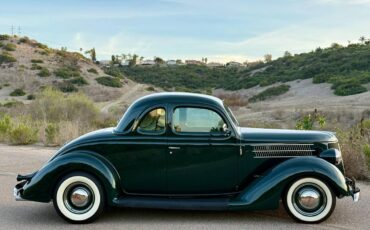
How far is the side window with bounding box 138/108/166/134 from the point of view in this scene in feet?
22.3

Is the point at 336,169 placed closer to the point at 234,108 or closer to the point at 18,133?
the point at 18,133

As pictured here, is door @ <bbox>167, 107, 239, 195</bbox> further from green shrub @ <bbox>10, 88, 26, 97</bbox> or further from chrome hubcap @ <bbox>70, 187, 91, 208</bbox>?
green shrub @ <bbox>10, 88, 26, 97</bbox>

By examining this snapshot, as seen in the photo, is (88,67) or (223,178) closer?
(223,178)

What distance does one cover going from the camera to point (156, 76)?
9094 cm

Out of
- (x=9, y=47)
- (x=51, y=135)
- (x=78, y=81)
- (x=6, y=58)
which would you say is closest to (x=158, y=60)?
(x=9, y=47)

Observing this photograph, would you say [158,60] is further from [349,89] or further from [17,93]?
[349,89]

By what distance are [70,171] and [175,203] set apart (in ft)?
4.86

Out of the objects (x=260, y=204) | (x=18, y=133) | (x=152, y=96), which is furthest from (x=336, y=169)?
(x=18, y=133)

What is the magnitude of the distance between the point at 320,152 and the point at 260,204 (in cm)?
114

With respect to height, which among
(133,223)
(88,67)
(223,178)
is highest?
(88,67)

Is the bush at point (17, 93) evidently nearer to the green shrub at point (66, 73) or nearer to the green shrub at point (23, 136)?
the green shrub at point (66, 73)

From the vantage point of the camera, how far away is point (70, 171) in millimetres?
6750

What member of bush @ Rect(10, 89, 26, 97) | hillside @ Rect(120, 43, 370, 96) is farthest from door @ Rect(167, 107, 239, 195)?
bush @ Rect(10, 89, 26, 97)

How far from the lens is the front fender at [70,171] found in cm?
664
